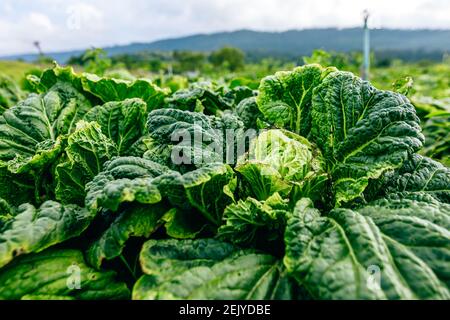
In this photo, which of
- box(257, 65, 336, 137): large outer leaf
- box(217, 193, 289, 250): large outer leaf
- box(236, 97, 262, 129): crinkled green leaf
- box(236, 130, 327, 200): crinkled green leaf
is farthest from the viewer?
box(236, 97, 262, 129): crinkled green leaf

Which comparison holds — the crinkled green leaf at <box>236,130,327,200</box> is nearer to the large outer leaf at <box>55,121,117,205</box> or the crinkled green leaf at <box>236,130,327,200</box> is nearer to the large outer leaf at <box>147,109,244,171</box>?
the large outer leaf at <box>147,109,244,171</box>

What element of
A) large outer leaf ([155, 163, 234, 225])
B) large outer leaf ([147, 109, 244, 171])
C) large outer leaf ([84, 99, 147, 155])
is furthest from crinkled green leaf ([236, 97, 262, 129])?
large outer leaf ([155, 163, 234, 225])

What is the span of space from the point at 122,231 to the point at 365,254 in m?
1.04

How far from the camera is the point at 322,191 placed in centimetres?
221

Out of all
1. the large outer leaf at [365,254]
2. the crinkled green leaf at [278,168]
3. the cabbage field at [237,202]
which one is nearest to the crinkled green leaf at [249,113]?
the cabbage field at [237,202]

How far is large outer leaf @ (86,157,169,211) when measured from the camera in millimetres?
1682

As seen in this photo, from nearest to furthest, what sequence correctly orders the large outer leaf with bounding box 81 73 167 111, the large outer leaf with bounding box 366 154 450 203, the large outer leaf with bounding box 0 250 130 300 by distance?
the large outer leaf with bounding box 0 250 130 300 < the large outer leaf with bounding box 366 154 450 203 < the large outer leaf with bounding box 81 73 167 111

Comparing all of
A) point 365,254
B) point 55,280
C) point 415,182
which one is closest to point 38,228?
point 55,280

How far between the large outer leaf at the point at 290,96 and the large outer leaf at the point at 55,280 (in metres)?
1.35

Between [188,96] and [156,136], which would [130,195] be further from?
[188,96]

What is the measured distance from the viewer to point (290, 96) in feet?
8.34

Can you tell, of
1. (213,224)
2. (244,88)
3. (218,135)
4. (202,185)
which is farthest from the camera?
(244,88)
